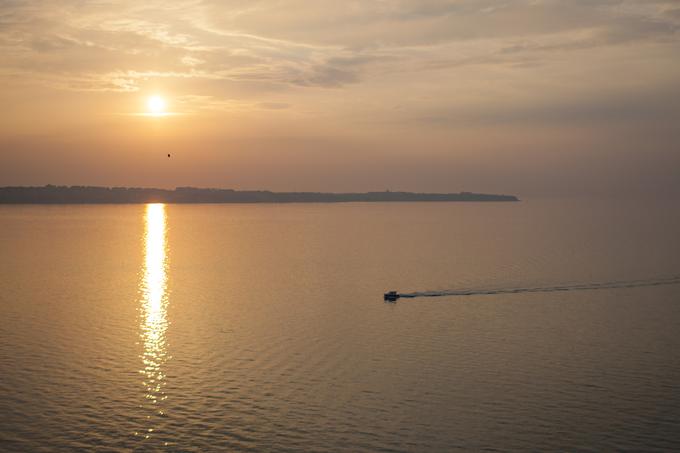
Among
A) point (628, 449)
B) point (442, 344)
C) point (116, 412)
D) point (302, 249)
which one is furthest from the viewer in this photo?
point (302, 249)

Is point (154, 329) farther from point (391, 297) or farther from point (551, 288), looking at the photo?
point (551, 288)

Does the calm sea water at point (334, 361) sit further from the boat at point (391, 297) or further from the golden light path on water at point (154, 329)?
the boat at point (391, 297)

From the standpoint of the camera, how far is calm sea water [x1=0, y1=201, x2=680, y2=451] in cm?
3575

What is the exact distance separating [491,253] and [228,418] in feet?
336

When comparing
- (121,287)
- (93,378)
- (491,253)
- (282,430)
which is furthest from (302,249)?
(282,430)

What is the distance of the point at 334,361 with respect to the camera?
5028cm

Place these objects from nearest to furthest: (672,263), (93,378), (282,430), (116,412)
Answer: (282,430), (116,412), (93,378), (672,263)

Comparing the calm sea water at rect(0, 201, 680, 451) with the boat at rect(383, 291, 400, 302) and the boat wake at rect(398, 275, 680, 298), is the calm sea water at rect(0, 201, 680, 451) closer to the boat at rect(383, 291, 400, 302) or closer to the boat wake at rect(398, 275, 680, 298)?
the boat at rect(383, 291, 400, 302)

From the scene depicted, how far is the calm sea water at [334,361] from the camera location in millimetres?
35750

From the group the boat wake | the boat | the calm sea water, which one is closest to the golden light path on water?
the calm sea water

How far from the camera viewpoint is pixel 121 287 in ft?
293

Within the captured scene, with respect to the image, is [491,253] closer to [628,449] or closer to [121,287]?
[121,287]

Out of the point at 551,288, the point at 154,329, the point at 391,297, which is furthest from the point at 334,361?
the point at 551,288

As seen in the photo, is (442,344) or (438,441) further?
(442,344)
